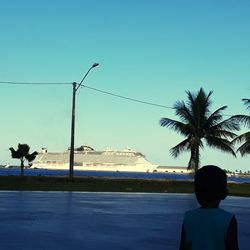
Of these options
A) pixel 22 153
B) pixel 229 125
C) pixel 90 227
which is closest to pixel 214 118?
pixel 229 125

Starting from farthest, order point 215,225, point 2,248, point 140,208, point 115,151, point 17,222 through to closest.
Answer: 1. point 115,151
2. point 140,208
3. point 17,222
4. point 2,248
5. point 215,225

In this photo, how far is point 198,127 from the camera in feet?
145

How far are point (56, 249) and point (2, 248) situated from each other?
881 mm

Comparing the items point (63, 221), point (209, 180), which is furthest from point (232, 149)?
point (209, 180)

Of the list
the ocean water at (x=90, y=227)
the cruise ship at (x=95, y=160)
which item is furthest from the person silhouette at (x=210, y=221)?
the cruise ship at (x=95, y=160)

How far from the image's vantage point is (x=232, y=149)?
4378 centimetres

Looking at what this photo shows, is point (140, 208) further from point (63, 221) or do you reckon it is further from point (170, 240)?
point (170, 240)

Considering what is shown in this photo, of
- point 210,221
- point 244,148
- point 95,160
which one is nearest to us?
point 210,221

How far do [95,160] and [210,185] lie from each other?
145m

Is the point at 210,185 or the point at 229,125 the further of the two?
the point at 229,125

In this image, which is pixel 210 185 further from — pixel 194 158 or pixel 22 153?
pixel 22 153

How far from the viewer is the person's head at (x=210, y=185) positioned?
339 cm

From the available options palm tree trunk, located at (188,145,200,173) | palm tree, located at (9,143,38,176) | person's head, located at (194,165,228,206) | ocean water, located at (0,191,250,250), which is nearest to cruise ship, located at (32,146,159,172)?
palm tree, located at (9,143,38,176)

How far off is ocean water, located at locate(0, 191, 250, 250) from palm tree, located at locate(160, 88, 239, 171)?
23874 millimetres
